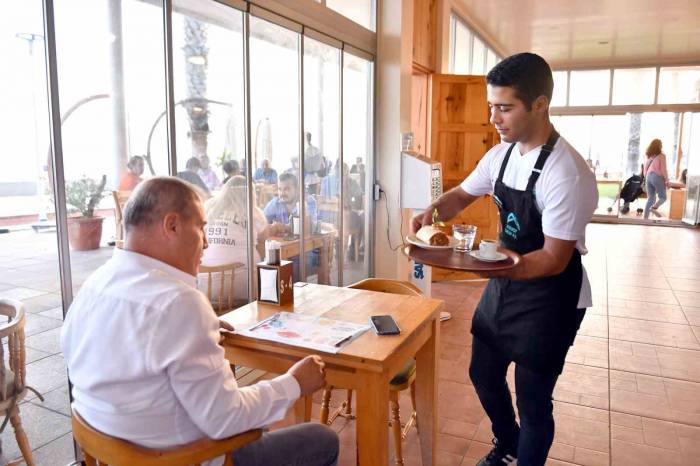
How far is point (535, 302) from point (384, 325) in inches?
21.2

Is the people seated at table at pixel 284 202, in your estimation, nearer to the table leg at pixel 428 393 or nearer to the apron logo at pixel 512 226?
the table leg at pixel 428 393

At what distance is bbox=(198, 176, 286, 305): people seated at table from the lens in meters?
3.41

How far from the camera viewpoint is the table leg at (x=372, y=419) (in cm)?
159

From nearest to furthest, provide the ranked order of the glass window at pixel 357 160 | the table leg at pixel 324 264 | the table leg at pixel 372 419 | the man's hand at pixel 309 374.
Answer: the man's hand at pixel 309 374, the table leg at pixel 372 419, the table leg at pixel 324 264, the glass window at pixel 357 160

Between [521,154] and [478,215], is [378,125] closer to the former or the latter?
[478,215]

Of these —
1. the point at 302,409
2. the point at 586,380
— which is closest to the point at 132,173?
the point at 302,409

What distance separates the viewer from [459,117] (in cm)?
541

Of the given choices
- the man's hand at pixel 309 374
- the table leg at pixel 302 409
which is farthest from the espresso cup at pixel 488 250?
the table leg at pixel 302 409

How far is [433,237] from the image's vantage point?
Answer: 211 centimetres

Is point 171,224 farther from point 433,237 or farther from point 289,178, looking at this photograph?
point 289,178

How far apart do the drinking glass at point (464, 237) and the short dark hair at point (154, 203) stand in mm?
1128

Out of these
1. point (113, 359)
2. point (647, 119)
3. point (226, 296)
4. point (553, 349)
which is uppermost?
point (647, 119)

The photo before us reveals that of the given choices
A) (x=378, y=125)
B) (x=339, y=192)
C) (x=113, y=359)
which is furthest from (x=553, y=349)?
(x=378, y=125)

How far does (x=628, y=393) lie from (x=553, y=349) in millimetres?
1769
